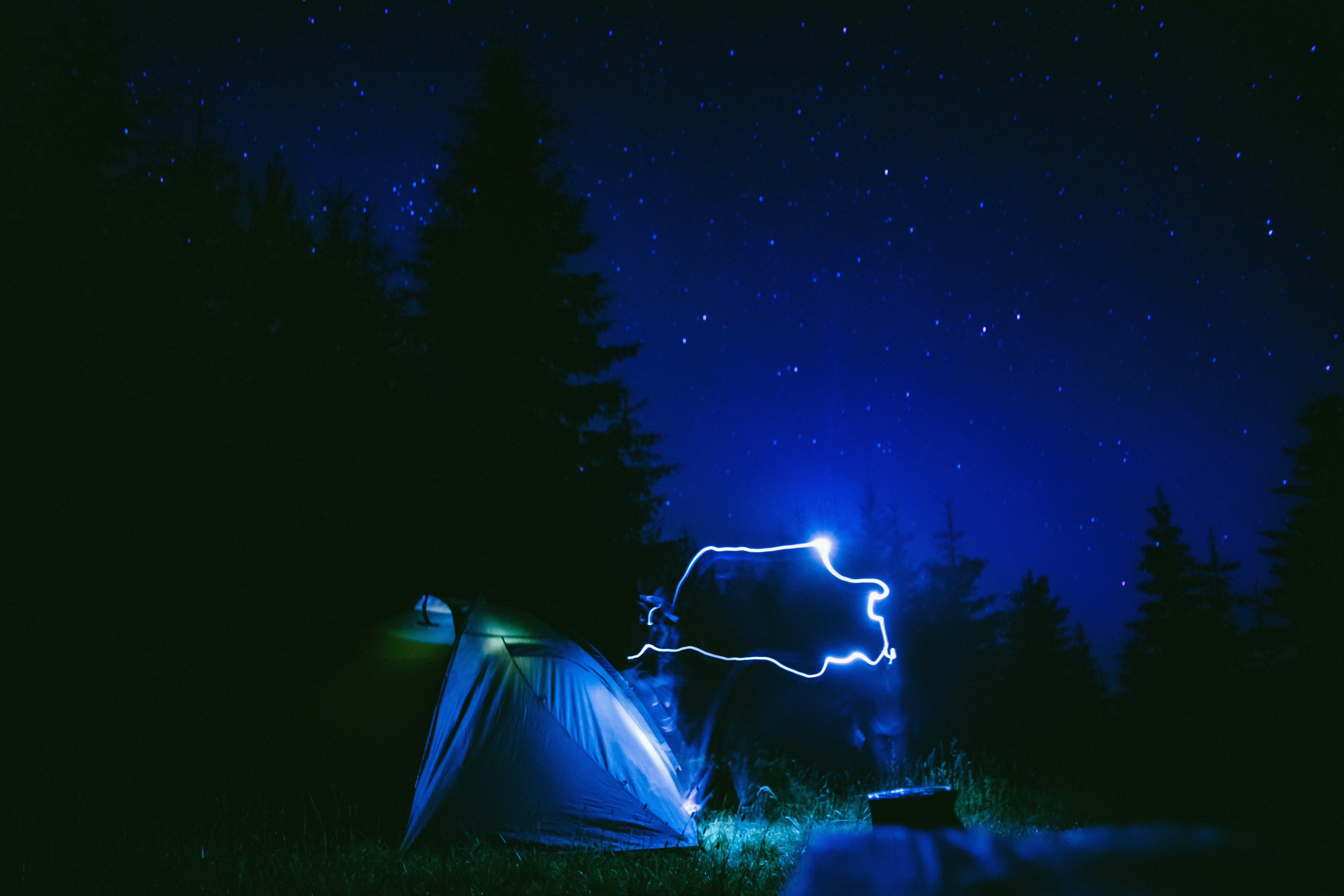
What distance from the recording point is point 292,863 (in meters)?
5.41

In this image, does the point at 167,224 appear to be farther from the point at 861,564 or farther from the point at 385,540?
the point at 861,564

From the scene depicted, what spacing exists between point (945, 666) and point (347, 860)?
55.6 feet

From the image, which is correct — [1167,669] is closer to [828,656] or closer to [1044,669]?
[1044,669]

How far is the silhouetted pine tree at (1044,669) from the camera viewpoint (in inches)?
770

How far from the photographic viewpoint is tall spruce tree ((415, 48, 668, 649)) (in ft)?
35.0

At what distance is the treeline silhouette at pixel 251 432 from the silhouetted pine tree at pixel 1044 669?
42.1 ft

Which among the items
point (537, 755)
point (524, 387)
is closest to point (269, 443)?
point (524, 387)

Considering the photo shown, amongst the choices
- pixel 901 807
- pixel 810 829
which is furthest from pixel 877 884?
pixel 810 829

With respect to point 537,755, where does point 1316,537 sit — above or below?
above

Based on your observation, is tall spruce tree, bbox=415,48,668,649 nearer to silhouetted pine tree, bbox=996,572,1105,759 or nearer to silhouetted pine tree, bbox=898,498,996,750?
silhouetted pine tree, bbox=898,498,996,750

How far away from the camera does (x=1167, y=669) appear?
93.9ft

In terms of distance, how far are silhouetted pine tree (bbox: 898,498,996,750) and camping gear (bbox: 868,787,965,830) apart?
592cm

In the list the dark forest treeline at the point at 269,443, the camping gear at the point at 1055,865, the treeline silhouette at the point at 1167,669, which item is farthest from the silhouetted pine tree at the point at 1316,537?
the camping gear at the point at 1055,865

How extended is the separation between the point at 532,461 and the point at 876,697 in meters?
6.65
